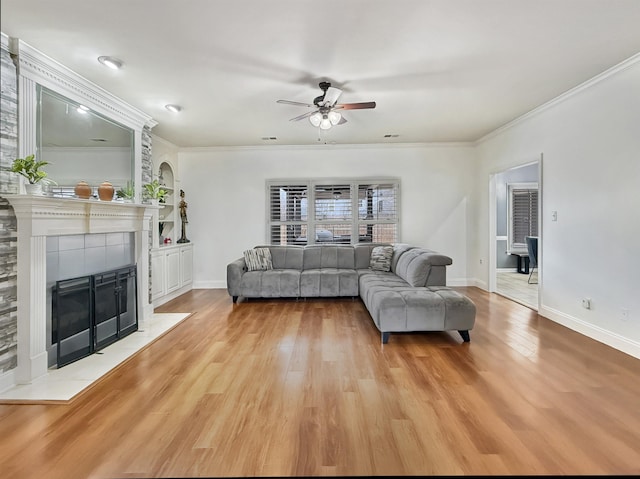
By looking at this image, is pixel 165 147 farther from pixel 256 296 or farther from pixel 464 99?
pixel 464 99

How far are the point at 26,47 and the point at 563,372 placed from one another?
518 cm

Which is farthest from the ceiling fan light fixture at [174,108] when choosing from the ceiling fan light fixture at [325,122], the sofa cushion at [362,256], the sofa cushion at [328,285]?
the sofa cushion at [362,256]

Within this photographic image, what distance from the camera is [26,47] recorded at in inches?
105

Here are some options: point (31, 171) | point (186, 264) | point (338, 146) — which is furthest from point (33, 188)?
point (338, 146)

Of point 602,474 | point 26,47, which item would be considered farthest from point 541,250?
point 26,47

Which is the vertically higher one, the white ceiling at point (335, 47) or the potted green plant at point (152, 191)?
the white ceiling at point (335, 47)

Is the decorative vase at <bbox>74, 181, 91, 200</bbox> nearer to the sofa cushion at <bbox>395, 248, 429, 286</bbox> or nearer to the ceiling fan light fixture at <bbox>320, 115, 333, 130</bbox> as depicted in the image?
the ceiling fan light fixture at <bbox>320, 115, 333, 130</bbox>

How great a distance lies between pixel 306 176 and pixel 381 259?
7.36 feet

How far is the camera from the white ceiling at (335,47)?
2.30 metres

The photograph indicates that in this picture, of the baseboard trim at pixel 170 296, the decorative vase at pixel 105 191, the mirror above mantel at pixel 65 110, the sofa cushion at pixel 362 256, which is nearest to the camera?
the mirror above mantel at pixel 65 110

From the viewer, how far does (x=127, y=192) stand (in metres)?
4.02

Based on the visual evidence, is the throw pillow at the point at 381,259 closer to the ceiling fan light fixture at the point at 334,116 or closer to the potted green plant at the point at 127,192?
the ceiling fan light fixture at the point at 334,116

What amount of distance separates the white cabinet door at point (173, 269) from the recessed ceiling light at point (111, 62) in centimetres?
304

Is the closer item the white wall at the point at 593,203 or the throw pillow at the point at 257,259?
the white wall at the point at 593,203
